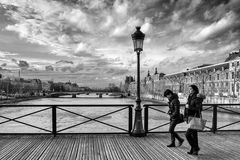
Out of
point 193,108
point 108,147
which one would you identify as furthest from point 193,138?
point 108,147

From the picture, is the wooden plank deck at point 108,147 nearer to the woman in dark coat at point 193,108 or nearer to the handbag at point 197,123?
the woman in dark coat at point 193,108

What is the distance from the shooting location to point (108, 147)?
19.1 feet

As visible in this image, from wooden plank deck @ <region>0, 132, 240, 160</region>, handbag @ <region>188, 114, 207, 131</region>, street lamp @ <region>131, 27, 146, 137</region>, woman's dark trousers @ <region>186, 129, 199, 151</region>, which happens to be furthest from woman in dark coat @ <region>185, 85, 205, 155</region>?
street lamp @ <region>131, 27, 146, 137</region>

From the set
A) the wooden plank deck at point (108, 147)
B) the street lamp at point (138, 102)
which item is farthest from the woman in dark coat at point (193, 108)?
the street lamp at point (138, 102)

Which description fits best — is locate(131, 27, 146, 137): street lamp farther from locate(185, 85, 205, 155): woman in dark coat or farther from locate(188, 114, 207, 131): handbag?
locate(188, 114, 207, 131): handbag

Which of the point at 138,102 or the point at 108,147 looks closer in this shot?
the point at 108,147

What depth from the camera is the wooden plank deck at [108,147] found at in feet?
16.7

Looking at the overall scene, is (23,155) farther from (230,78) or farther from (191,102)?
(230,78)

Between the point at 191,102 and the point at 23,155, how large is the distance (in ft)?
16.4

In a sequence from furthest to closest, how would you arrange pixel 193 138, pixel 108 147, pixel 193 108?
1. pixel 108 147
2. pixel 193 138
3. pixel 193 108

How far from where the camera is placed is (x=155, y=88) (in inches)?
5551

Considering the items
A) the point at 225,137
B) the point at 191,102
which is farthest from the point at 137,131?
the point at 225,137

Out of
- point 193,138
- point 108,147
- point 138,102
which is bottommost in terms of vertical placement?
point 108,147

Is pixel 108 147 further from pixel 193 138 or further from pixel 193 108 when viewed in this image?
pixel 193 108
